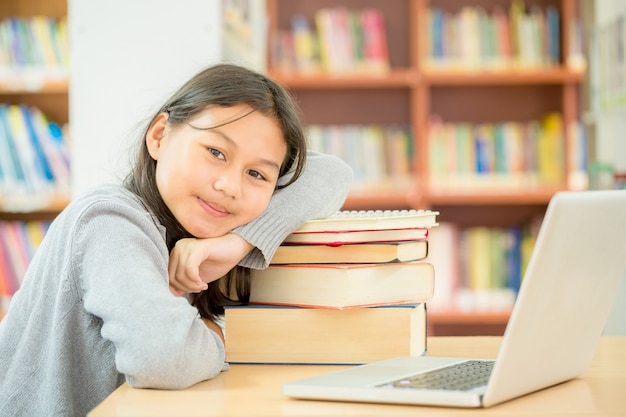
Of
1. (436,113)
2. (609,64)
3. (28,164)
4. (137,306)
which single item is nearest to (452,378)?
(137,306)

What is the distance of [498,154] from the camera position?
3.71 meters

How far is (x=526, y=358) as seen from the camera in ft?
2.85

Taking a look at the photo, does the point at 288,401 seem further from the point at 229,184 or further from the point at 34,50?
the point at 34,50

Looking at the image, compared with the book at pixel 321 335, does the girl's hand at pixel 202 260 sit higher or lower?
higher

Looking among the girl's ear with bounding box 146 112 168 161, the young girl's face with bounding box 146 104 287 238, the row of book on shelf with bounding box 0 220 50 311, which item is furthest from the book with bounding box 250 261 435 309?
the row of book on shelf with bounding box 0 220 50 311

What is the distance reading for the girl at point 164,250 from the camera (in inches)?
38.4

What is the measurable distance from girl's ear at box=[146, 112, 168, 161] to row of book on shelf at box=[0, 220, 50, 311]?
2084 millimetres

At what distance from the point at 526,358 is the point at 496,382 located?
5 cm

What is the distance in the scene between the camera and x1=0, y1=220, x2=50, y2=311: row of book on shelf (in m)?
3.24

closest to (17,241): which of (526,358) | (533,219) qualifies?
(533,219)

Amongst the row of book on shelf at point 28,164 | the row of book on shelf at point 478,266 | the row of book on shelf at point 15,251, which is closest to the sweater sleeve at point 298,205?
the row of book on shelf at point 28,164

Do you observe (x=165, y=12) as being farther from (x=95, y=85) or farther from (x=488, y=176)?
(x=488, y=176)

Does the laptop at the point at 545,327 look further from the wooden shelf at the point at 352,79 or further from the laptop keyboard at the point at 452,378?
the wooden shelf at the point at 352,79

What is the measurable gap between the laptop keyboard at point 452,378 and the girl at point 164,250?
0.24 metres
